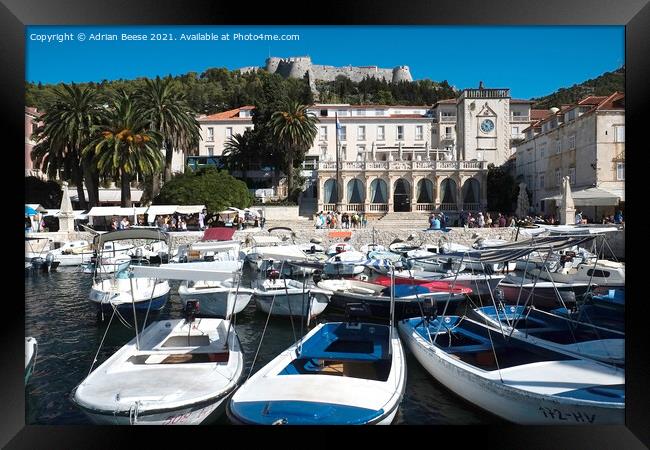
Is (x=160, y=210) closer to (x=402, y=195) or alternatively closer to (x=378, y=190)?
(x=378, y=190)

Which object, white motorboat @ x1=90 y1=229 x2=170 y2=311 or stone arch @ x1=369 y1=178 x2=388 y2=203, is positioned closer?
white motorboat @ x1=90 y1=229 x2=170 y2=311

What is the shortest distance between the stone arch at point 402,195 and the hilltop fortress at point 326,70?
2384 inches

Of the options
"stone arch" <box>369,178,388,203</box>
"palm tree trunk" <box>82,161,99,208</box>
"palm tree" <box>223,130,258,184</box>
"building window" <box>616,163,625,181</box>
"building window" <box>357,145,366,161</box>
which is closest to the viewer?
"building window" <box>616,163,625,181</box>

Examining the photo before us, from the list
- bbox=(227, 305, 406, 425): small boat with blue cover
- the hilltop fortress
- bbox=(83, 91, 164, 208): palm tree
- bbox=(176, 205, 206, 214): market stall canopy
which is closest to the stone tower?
the hilltop fortress

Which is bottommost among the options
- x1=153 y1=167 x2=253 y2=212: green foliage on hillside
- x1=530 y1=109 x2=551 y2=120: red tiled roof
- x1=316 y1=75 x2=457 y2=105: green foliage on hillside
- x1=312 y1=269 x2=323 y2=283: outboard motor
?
x1=312 y1=269 x2=323 y2=283: outboard motor

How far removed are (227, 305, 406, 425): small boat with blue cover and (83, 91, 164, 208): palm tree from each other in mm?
28243

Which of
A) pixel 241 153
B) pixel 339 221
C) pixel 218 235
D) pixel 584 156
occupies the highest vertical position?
pixel 241 153

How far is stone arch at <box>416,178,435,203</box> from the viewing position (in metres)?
46.2

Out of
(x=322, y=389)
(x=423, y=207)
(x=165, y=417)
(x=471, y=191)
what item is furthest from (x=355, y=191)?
(x=165, y=417)

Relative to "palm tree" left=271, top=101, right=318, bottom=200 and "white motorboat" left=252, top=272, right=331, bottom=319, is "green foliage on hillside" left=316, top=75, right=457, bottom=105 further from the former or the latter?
"white motorboat" left=252, top=272, right=331, bottom=319

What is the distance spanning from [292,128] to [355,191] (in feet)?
26.9

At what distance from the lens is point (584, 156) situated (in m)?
31.9

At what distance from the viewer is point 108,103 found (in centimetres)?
3856

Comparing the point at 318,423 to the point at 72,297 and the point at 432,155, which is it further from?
the point at 432,155
